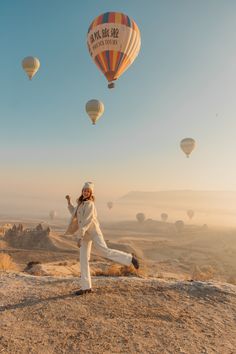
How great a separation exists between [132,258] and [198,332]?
1.88 meters

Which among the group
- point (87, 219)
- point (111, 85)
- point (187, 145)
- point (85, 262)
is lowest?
point (85, 262)

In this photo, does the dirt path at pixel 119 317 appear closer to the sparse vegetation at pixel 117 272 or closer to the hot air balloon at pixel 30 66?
the sparse vegetation at pixel 117 272

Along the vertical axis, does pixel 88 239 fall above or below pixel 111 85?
below

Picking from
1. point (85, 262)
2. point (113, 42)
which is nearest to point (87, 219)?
point (85, 262)

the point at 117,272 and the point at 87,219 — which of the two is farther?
the point at 117,272

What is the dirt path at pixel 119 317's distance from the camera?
452cm

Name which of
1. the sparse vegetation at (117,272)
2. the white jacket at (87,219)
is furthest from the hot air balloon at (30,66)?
the white jacket at (87,219)

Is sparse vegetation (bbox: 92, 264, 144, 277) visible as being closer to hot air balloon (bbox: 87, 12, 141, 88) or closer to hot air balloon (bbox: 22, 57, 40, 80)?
hot air balloon (bbox: 87, 12, 141, 88)

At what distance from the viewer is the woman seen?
6418mm

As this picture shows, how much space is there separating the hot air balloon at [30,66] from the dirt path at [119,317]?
39307 mm

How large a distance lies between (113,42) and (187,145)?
3000 cm

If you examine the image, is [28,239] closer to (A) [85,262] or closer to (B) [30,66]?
(B) [30,66]

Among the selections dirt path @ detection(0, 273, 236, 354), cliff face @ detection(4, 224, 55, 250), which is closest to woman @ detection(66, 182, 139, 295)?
dirt path @ detection(0, 273, 236, 354)

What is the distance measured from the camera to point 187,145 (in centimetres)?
5103
